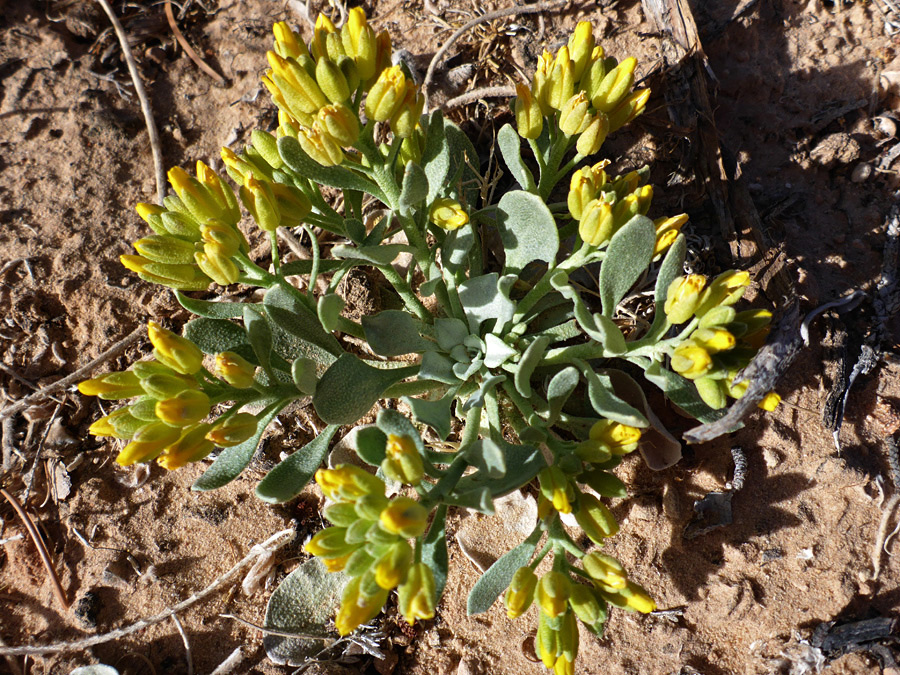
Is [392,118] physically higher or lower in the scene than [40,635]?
higher

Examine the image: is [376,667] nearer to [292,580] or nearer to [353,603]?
[292,580]

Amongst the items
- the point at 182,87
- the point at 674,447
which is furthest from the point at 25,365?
the point at 674,447

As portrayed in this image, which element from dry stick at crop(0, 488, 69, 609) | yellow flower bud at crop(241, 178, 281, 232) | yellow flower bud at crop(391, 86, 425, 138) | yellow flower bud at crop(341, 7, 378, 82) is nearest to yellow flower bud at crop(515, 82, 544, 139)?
yellow flower bud at crop(391, 86, 425, 138)

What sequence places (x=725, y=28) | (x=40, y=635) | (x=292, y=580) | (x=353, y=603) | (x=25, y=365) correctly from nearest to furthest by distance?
(x=353, y=603) → (x=292, y=580) → (x=40, y=635) → (x=25, y=365) → (x=725, y=28)

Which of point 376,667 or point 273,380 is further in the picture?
point 376,667

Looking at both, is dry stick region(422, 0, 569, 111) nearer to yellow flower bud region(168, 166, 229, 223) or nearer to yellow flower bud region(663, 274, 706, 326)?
yellow flower bud region(168, 166, 229, 223)

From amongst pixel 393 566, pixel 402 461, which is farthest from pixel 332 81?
pixel 393 566

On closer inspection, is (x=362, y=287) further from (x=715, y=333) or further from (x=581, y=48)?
(x=715, y=333)

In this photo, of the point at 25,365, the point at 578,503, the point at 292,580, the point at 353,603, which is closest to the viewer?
the point at 353,603
